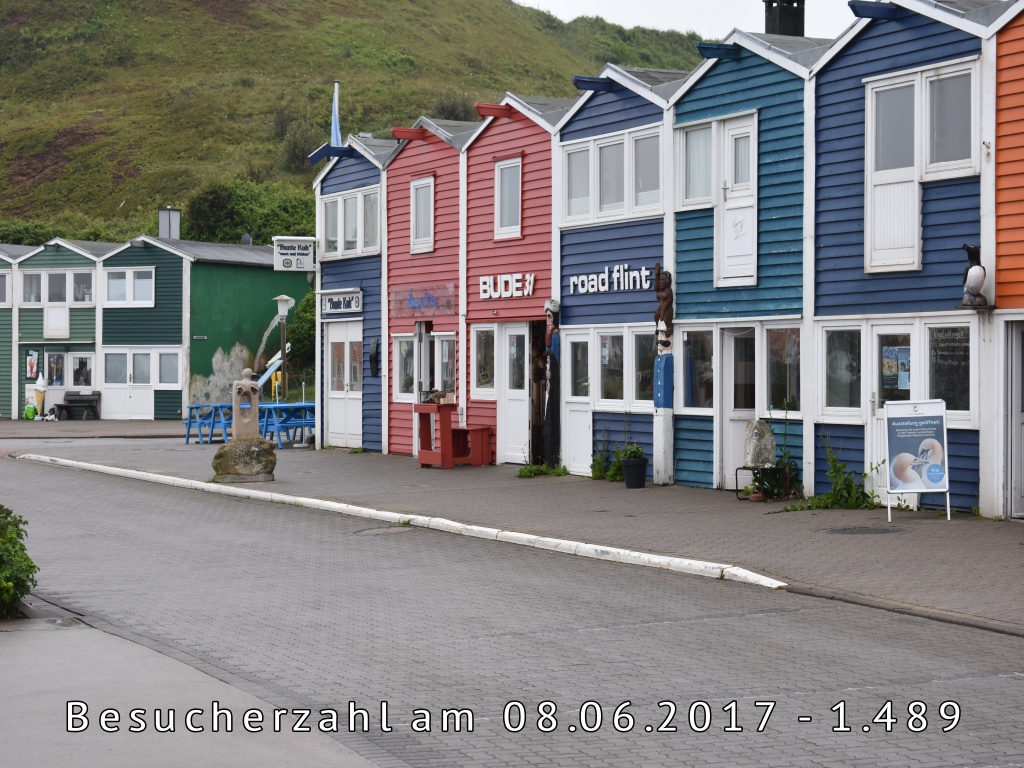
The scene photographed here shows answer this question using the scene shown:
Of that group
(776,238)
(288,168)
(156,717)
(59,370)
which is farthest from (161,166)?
(156,717)

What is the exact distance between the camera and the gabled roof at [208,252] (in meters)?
48.0

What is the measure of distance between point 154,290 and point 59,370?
5.29 meters

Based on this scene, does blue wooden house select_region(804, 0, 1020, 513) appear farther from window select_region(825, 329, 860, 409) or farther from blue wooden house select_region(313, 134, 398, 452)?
blue wooden house select_region(313, 134, 398, 452)

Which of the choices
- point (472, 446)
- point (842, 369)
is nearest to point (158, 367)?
point (472, 446)

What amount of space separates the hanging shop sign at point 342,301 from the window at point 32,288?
81.4 feet

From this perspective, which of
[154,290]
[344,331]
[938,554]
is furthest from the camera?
[154,290]

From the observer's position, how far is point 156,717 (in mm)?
7434

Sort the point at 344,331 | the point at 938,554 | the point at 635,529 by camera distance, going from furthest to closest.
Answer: the point at 344,331 < the point at 635,529 < the point at 938,554

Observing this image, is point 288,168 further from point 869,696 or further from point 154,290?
point 869,696

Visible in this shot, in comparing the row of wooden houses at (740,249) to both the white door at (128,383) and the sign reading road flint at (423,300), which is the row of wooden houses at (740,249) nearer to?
the sign reading road flint at (423,300)

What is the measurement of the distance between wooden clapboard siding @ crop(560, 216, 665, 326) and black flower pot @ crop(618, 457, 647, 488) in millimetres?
2177

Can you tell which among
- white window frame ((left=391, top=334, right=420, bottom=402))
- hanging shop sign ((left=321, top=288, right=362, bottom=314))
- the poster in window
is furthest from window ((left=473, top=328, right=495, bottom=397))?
the poster in window

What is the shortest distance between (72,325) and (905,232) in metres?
39.2

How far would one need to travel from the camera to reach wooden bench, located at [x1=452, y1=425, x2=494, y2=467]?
79.5 ft
